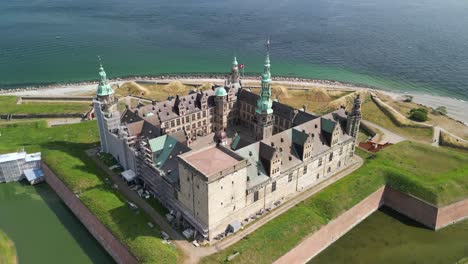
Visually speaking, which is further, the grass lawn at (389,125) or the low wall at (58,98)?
the low wall at (58,98)

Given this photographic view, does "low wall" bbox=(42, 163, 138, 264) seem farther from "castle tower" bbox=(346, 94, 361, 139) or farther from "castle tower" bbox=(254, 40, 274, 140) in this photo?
"castle tower" bbox=(346, 94, 361, 139)

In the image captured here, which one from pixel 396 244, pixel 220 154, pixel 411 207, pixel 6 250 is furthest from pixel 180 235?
pixel 411 207

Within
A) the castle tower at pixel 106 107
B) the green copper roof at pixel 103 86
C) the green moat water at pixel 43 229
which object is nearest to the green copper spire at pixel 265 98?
the castle tower at pixel 106 107

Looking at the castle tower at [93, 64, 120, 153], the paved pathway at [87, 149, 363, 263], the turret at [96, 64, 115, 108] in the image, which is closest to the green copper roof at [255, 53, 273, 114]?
the paved pathway at [87, 149, 363, 263]

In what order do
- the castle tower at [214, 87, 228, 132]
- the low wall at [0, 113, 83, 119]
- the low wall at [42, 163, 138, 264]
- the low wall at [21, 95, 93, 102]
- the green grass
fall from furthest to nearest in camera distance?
the low wall at [21, 95, 93, 102] < the green grass < the low wall at [0, 113, 83, 119] < the castle tower at [214, 87, 228, 132] < the low wall at [42, 163, 138, 264]

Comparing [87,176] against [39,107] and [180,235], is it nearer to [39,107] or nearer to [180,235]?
[180,235]

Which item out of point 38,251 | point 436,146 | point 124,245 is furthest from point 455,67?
point 38,251

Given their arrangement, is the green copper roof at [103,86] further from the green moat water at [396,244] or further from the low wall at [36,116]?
the green moat water at [396,244]
